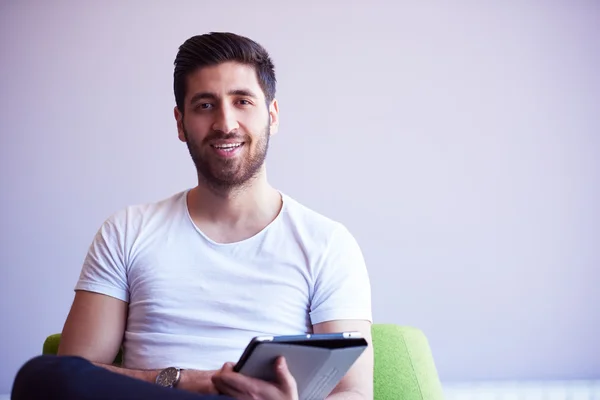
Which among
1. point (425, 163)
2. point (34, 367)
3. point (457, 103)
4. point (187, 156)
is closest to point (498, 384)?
point (425, 163)

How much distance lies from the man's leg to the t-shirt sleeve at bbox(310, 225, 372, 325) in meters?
0.62

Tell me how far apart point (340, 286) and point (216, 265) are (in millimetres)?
285

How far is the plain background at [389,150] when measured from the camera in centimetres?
301

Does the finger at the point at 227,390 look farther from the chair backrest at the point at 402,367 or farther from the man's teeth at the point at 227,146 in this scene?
the man's teeth at the point at 227,146

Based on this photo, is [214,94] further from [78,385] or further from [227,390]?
[78,385]

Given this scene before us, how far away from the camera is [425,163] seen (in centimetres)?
308

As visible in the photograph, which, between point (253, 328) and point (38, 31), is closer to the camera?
point (253, 328)

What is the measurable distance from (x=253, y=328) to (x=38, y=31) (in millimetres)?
2077

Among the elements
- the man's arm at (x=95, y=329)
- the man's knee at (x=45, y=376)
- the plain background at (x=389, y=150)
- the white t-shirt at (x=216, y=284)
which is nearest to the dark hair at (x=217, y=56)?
the white t-shirt at (x=216, y=284)

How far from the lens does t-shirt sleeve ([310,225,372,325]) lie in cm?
153

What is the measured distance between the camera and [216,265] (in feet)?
5.23

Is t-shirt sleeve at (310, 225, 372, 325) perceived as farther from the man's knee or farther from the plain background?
the plain background

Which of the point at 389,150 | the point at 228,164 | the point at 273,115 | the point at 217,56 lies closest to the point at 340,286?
the point at 228,164

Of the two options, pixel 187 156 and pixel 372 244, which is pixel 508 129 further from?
pixel 187 156
